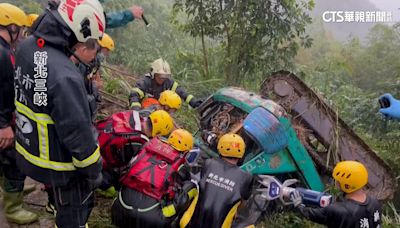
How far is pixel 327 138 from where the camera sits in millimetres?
4863

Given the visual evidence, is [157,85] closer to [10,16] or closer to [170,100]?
[170,100]

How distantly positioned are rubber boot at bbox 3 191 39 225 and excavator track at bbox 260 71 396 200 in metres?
3.04

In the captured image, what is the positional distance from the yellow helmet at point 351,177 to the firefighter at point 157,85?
279cm

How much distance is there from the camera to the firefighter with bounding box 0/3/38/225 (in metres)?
3.40

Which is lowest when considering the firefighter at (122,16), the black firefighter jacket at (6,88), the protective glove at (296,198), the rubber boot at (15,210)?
the protective glove at (296,198)

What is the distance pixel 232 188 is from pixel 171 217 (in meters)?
0.64

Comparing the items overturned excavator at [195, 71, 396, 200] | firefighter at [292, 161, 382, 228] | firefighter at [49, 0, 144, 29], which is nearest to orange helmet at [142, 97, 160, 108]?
overturned excavator at [195, 71, 396, 200]

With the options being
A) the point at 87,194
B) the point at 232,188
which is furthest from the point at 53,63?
the point at 232,188

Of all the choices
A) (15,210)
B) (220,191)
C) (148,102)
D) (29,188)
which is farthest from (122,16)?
(220,191)

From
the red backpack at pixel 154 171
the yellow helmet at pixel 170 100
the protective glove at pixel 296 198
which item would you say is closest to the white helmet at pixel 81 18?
the red backpack at pixel 154 171

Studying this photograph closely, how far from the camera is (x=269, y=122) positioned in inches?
173

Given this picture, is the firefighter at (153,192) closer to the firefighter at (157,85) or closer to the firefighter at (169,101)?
the firefighter at (169,101)

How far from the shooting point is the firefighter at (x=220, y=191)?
3578 mm

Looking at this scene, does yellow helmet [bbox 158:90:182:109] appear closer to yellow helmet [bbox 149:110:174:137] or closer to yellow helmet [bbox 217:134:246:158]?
yellow helmet [bbox 149:110:174:137]
